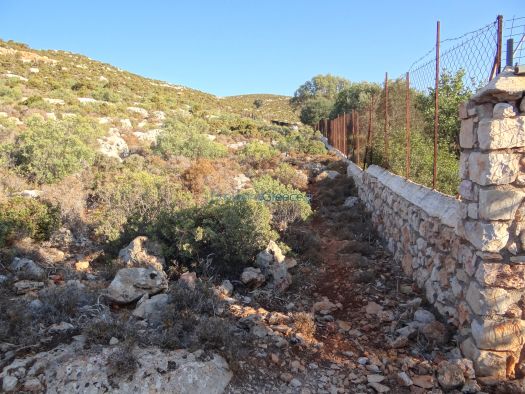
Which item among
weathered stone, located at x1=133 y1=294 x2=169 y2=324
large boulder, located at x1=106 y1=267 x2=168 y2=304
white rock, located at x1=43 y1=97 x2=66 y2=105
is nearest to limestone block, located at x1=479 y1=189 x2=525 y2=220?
weathered stone, located at x1=133 y1=294 x2=169 y2=324

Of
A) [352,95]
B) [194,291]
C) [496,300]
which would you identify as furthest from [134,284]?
[352,95]

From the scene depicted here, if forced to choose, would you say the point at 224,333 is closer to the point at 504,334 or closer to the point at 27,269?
the point at 504,334

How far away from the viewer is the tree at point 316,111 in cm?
3469

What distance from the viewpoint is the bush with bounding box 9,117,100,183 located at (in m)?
8.65

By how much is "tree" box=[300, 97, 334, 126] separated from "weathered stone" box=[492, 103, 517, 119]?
31.7m

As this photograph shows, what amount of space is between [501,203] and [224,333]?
2439 millimetres

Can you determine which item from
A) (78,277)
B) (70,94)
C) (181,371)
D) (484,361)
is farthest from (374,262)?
(70,94)

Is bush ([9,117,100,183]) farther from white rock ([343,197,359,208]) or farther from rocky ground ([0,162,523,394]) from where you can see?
white rock ([343,197,359,208])

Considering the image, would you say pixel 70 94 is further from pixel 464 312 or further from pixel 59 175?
pixel 464 312

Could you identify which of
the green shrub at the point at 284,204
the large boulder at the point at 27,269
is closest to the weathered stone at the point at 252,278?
the green shrub at the point at 284,204

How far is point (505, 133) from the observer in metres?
2.90

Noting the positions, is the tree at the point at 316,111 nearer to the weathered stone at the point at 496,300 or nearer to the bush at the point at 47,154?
the bush at the point at 47,154

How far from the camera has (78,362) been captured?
2801 mm

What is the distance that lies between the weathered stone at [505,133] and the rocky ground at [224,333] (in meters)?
1.72
